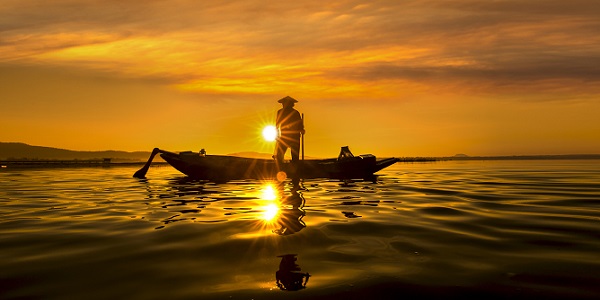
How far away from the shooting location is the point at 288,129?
25312mm

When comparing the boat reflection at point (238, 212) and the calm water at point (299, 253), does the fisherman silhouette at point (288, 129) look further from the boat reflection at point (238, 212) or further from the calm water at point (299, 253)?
the calm water at point (299, 253)

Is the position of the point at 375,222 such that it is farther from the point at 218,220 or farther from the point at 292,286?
the point at 292,286

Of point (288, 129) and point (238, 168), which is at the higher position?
point (288, 129)

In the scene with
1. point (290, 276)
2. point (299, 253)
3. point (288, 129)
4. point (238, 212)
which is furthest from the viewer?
point (288, 129)

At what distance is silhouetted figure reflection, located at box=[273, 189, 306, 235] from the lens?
712cm

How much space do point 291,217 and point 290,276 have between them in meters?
4.35

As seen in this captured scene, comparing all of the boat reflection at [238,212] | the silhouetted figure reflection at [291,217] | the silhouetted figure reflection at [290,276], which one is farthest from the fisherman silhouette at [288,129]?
the silhouetted figure reflection at [290,276]

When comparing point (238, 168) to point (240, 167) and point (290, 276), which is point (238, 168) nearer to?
point (240, 167)

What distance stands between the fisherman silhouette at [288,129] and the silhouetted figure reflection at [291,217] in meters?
13.3

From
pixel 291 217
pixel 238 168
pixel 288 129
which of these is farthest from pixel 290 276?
pixel 288 129

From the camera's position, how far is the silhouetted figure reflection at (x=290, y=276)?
4.05 meters

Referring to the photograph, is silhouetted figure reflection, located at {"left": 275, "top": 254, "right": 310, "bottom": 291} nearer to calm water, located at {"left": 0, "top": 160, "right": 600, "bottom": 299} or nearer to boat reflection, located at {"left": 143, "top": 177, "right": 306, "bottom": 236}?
calm water, located at {"left": 0, "top": 160, "right": 600, "bottom": 299}

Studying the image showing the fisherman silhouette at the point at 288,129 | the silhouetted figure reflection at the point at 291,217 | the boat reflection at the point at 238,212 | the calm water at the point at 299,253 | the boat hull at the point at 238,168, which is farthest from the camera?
the fisherman silhouette at the point at 288,129

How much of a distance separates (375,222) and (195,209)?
17.1ft
